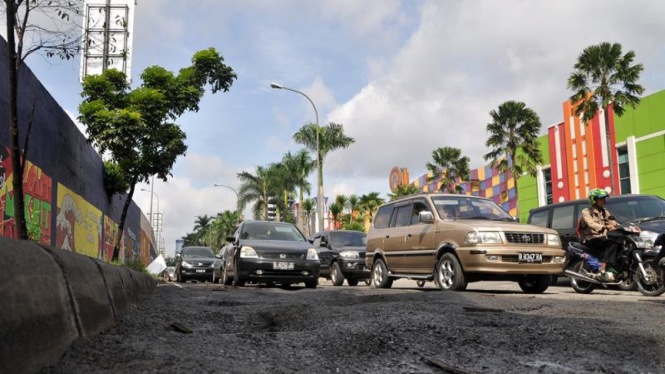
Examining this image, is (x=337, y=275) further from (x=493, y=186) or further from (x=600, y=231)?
(x=493, y=186)

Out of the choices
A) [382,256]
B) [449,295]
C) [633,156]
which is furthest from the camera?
[633,156]

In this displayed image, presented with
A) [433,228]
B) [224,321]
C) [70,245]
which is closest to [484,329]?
[224,321]

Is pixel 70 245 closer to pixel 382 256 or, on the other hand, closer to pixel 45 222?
pixel 45 222

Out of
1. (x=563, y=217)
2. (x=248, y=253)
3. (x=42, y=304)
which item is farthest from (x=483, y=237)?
(x=42, y=304)

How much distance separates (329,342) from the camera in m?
3.60

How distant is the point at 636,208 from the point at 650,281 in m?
2.86

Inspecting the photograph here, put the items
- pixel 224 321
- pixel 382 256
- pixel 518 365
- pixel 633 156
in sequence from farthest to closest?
pixel 633 156 → pixel 382 256 → pixel 224 321 → pixel 518 365

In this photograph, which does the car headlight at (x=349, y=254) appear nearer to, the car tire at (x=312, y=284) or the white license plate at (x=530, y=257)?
the car tire at (x=312, y=284)

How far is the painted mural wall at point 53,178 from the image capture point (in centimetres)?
968

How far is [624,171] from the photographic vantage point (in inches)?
1334

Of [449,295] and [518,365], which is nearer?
[518,365]

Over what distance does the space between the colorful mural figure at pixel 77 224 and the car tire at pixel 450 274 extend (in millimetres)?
7703

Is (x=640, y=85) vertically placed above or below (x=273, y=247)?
above

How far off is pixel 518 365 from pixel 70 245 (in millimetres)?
14184
